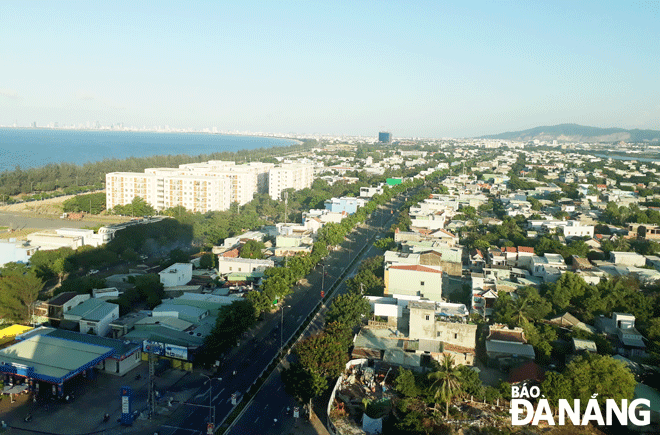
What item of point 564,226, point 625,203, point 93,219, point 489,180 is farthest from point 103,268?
point 489,180

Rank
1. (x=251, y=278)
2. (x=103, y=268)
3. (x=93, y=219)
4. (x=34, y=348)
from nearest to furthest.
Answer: (x=34, y=348) < (x=251, y=278) < (x=103, y=268) < (x=93, y=219)

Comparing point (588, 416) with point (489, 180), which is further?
point (489, 180)

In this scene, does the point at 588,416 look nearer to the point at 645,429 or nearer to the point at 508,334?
the point at 645,429

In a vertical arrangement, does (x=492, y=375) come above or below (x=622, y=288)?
below

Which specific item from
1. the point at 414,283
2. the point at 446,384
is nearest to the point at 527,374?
the point at 446,384

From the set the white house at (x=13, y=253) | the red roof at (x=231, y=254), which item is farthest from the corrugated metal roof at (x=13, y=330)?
the red roof at (x=231, y=254)

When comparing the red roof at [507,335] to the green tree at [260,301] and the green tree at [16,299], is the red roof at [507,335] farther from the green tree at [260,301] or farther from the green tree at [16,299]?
the green tree at [16,299]

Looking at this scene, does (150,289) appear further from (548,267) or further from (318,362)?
(548,267)
